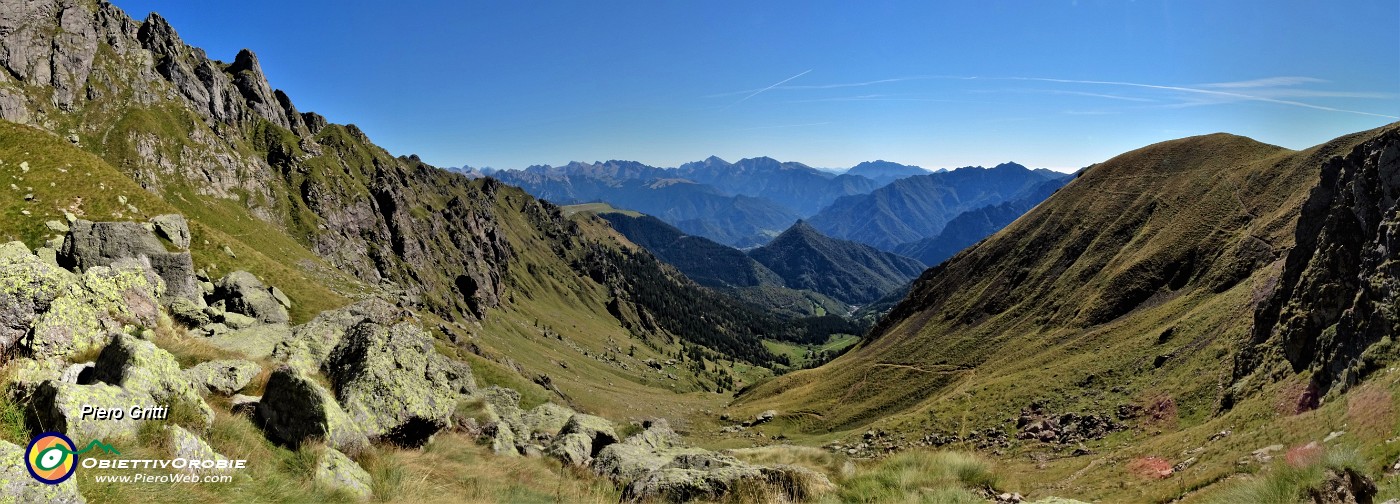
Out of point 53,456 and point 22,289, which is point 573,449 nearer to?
point 53,456

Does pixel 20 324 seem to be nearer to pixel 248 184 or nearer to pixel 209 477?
pixel 209 477

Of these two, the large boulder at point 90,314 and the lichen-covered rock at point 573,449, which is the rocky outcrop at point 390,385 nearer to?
the lichen-covered rock at point 573,449

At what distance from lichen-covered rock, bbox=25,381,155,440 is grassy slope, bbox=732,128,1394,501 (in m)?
34.5

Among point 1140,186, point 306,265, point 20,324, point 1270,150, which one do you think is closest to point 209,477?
point 20,324

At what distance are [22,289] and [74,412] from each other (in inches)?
314

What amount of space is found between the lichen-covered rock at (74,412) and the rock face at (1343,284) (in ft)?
172

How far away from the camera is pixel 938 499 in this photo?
11.6 m

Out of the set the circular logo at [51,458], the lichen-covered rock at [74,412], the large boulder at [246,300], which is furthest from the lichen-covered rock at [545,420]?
the circular logo at [51,458]

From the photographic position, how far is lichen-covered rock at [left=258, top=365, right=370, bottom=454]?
12.2m

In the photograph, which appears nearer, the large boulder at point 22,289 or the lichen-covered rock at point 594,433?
the large boulder at point 22,289

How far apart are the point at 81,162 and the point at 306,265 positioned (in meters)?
53.6

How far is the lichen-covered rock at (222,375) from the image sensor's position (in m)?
13.3

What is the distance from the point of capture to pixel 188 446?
910 cm

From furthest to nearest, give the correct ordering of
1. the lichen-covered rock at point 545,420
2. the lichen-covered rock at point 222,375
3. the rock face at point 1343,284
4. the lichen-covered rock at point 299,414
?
1. the rock face at point 1343,284
2. the lichen-covered rock at point 545,420
3. the lichen-covered rock at point 222,375
4. the lichen-covered rock at point 299,414
